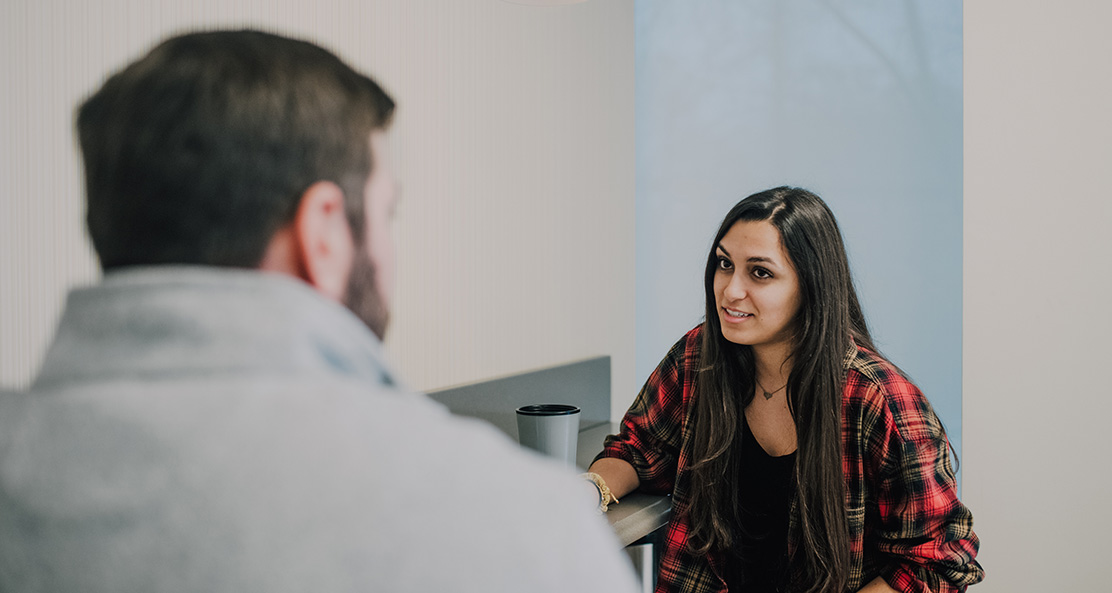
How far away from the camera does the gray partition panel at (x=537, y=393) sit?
5.56 ft

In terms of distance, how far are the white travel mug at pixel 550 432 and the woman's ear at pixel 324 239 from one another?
101 centimetres

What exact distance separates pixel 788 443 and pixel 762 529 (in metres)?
0.17

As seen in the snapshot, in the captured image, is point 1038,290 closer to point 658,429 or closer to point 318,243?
point 658,429

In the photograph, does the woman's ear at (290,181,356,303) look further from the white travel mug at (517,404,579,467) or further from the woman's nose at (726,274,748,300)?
the woman's nose at (726,274,748,300)

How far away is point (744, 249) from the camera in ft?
4.97

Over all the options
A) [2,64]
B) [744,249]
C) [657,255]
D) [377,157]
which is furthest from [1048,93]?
[2,64]

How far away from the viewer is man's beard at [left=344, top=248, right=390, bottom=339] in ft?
1.53

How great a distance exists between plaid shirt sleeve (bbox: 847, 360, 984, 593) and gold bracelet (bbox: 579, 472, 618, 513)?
479 millimetres

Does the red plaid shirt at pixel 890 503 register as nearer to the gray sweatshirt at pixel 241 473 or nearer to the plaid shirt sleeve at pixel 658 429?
the plaid shirt sleeve at pixel 658 429

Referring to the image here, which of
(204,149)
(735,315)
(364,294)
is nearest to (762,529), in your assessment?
(735,315)

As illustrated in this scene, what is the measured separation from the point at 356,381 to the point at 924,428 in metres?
1.24

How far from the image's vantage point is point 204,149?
1.37 feet

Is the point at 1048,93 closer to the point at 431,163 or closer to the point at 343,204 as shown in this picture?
the point at 431,163

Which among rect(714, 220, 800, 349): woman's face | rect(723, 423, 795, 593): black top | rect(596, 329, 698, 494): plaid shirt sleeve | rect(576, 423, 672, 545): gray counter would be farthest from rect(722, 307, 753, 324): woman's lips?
rect(576, 423, 672, 545): gray counter
